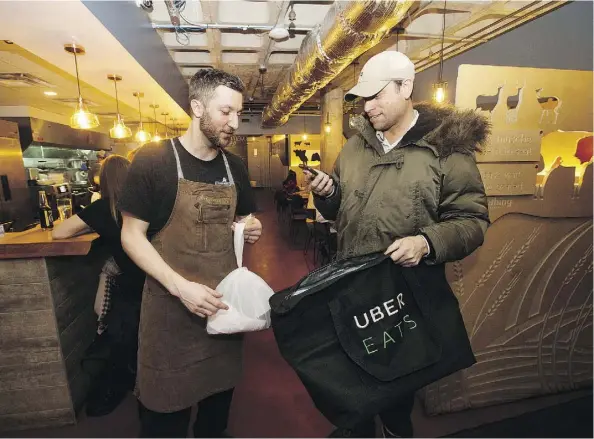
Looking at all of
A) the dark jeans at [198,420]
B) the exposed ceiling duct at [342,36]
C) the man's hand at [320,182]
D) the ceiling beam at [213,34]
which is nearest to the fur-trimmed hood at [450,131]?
the man's hand at [320,182]

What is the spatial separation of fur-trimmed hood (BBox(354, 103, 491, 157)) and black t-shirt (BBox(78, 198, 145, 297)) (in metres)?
1.71

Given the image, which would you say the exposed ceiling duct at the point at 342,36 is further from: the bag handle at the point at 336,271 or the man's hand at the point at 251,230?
the bag handle at the point at 336,271

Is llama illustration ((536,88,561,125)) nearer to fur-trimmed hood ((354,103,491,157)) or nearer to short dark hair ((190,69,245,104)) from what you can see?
fur-trimmed hood ((354,103,491,157))

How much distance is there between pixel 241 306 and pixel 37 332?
60.8 inches

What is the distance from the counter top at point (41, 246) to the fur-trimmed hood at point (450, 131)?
1.92 metres

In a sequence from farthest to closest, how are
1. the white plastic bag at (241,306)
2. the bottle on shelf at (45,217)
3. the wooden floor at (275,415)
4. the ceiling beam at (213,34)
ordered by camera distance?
1. the ceiling beam at (213,34)
2. the bottle on shelf at (45,217)
3. the wooden floor at (275,415)
4. the white plastic bag at (241,306)

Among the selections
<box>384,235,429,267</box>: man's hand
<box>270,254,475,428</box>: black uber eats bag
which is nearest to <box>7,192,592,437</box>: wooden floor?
<box>270,254,475,428</box>: black uber eats bag

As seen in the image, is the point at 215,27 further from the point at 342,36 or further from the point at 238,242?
the point at 238,242

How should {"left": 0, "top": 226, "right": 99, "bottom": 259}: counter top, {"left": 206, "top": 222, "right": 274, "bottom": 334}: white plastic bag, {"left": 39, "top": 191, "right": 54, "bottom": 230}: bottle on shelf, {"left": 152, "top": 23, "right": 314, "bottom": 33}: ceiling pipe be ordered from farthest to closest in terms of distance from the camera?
{"left": 152, "top": 23, "right": 314, "bottom": 33}: ceiling pipe < {"left": 39, "top": 191, "right": 54, "bottom": 230}: bottle on shelf < {"left": 0, "top": 226, "right": 99, "bottom": 259}: counter top < {"left": 206, "top": 222, "right": 274, "bottom": 334}: white plastic bag

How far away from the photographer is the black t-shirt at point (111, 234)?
75.9 inches

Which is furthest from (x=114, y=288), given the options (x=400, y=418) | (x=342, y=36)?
(x=342, y=36)

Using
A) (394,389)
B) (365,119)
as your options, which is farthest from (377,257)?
(365,119)

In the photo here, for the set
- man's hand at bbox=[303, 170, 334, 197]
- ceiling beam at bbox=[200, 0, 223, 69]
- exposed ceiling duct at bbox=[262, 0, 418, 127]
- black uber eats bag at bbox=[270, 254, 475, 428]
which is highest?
ceiling beam at bbox=[200, 0, 223, 69]

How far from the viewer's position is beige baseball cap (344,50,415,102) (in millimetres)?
1375
